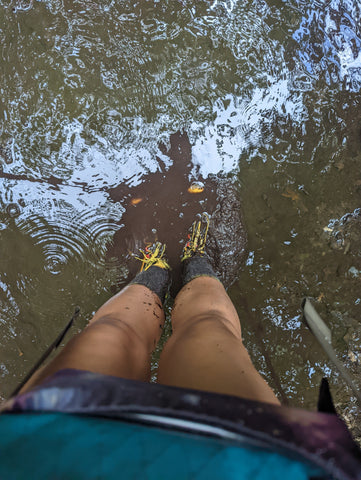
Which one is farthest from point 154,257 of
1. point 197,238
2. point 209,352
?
point 209,352

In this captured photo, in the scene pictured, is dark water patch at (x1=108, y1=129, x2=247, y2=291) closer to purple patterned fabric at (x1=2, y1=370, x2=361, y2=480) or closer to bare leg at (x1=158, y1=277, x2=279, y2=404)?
bare leg at (x1=158, y1=277, x2=279, y2=404)

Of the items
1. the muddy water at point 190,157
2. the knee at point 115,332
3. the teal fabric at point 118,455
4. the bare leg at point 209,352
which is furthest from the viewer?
the muddy water at point 190,157

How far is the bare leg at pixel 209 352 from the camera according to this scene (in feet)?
2.65

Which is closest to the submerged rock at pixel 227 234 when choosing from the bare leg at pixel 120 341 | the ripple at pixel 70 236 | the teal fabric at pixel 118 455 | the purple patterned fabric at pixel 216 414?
the bare leg at pixel 120 341

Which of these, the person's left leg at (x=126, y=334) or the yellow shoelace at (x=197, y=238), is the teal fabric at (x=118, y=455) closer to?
the person's left leg at (x=126, y=334)

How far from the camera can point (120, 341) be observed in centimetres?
106

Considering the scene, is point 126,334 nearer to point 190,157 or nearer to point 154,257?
point 154,257

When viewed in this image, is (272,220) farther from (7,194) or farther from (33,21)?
(33,21)

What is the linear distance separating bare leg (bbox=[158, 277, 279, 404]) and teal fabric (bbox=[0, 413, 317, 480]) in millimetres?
213

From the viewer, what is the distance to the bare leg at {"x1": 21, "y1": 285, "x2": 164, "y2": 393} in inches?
34.1

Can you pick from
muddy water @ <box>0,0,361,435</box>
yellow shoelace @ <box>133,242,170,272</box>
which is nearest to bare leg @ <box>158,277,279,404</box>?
yellow shoelace @ <box>133,242,170,272</box>

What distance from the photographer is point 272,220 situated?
1.83m

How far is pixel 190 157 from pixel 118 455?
160 centimetres

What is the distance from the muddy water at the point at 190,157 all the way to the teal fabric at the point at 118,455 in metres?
1.32
